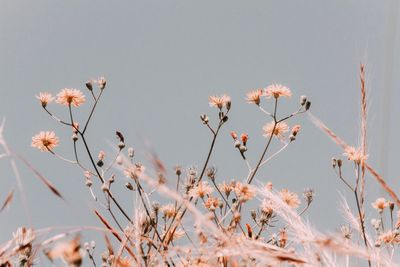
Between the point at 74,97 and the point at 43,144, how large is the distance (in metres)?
0.34

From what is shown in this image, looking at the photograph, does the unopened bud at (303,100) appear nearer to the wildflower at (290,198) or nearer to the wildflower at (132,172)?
the wildflower at (290,198)

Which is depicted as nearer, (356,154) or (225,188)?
(356,154)

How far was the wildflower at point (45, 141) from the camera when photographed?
9.26 ft

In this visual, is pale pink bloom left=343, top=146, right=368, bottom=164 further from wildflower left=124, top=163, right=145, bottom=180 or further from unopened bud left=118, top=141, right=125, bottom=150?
unopened bud left=118, top=141, right=125, bottom=150

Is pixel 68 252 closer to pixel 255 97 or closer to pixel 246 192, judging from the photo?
pixel 246 192

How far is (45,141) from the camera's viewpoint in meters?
2.83

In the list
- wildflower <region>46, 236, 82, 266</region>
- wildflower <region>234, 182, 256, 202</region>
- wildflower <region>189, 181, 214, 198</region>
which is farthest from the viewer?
wildflower <region>189, 181, 214, 198</region>

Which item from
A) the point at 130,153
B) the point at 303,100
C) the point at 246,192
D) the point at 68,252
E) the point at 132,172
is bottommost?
the point at 68,252

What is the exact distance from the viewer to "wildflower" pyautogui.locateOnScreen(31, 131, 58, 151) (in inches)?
111

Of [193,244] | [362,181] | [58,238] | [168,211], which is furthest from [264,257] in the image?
[168,211]

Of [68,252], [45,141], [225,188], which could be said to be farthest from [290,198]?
[68,252]

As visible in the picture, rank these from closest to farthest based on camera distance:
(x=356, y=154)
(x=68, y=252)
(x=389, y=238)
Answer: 1. (x=68, y=252)
2. (x=356, y=154)
3. (x=389, y=238)

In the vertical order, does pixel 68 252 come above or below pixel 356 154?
below

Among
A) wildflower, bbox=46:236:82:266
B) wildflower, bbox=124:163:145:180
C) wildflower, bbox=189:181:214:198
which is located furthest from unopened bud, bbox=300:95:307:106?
wildflower, bbox=46:236:82:266
